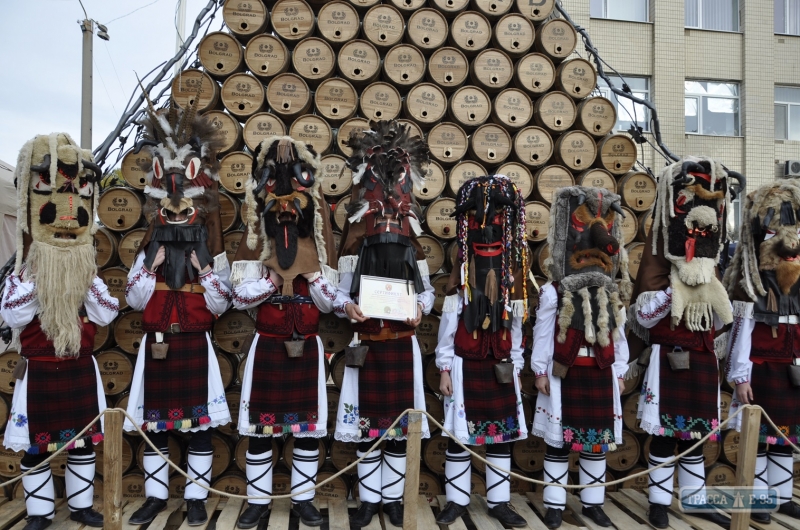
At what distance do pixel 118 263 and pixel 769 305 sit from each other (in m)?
4.54

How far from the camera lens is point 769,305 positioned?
3936mm

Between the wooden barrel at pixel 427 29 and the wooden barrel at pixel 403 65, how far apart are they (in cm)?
9

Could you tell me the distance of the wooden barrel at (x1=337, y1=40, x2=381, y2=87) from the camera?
14.2ft

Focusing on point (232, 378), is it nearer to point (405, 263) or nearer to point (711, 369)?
point (405, 263)

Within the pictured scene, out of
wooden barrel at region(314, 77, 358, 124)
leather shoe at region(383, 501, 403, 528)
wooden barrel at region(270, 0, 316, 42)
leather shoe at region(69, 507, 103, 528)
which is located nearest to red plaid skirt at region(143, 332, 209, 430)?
leather shoe at region(69, 507, 103, 528)

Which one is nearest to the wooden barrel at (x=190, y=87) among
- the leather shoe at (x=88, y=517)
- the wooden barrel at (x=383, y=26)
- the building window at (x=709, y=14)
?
the wooden barrel at (x=383, y=26)

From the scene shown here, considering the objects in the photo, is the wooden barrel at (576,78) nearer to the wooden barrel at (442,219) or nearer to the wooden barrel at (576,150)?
the wooden barrel at (576,150)

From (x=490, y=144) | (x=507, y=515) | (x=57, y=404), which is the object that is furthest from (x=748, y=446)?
(x=57, y=404)

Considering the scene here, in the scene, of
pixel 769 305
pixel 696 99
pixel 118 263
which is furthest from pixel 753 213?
pixel 696 99

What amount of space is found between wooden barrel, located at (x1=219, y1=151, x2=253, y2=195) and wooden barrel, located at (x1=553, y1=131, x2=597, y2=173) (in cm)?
236

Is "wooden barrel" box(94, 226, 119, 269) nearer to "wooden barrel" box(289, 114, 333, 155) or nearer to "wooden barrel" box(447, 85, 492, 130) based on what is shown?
"wooden barrel" box(289, 114, 333, 155)

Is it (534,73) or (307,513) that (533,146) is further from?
(307,513)

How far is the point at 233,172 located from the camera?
4141mm

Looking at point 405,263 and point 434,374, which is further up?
point 405,263
